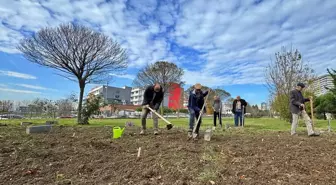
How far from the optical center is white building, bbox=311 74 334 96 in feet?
60.3

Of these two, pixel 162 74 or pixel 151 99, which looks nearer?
pixel 151 99

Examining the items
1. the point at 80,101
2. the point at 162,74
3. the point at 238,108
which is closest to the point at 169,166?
the point at 238,108

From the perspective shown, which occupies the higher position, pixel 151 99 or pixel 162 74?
pixel 162 74

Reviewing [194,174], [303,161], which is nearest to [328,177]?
[303,161]

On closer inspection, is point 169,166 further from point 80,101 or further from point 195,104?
point 80,101

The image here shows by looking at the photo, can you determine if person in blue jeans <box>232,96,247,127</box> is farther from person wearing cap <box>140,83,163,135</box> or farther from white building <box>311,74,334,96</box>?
white building <box>311,74,334,96</box>

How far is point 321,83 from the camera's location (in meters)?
20.0

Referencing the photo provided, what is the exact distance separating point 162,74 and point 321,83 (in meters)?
19.6

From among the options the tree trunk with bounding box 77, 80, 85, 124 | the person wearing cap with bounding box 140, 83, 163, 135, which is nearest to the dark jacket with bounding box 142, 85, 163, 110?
the person wearing cap with bounding box 140, 83, 163, 135

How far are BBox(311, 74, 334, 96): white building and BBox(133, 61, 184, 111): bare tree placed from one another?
18.3 metres

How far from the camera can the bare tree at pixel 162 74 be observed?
33.7 meters

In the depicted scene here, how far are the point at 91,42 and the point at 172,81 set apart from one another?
19521mm

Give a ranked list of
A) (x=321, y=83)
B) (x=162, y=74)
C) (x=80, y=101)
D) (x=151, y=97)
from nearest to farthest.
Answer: (x=151, y=97), (x=80, y=101), (x=321, y=83), (x=162, y=74)

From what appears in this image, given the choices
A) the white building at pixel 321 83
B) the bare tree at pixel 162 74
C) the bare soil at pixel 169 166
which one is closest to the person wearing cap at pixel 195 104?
the bare soil at pixel 169 166
